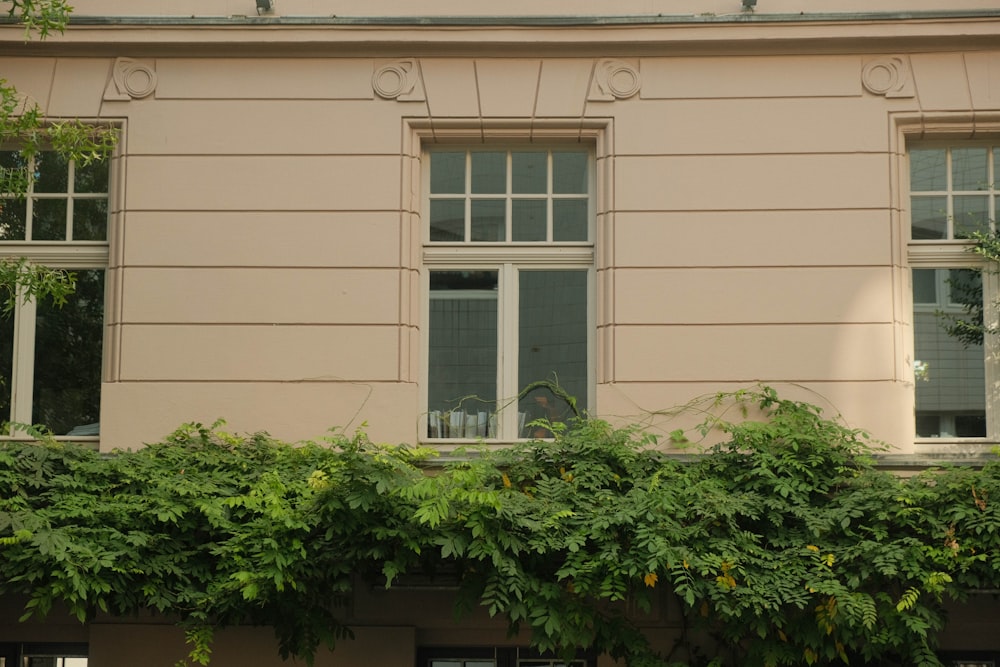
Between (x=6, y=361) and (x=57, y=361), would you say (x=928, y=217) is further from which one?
(x=6, y=361)

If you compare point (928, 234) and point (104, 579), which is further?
point (928, 234)

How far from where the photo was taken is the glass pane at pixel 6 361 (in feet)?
33.1

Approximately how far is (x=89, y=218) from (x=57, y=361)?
1.20 meters

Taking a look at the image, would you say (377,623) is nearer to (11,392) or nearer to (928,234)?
(11,392)

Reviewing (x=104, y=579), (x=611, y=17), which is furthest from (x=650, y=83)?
(x=104, y=579)

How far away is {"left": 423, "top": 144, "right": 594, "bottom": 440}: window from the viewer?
998cm

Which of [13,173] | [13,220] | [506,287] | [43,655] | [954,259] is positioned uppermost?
[13,173]

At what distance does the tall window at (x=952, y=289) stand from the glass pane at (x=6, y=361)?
286 inches

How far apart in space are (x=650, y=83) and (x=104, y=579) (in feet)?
18.2

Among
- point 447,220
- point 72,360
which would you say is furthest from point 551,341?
point 72,360

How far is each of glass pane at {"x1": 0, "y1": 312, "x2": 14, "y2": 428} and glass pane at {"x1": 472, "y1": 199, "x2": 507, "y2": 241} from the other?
3858 millimetres

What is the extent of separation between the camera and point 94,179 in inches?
403

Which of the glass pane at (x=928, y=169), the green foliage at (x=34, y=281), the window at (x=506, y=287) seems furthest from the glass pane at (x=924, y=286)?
the green foliage at (x=34, y=281)

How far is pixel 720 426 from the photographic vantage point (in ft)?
30.8
